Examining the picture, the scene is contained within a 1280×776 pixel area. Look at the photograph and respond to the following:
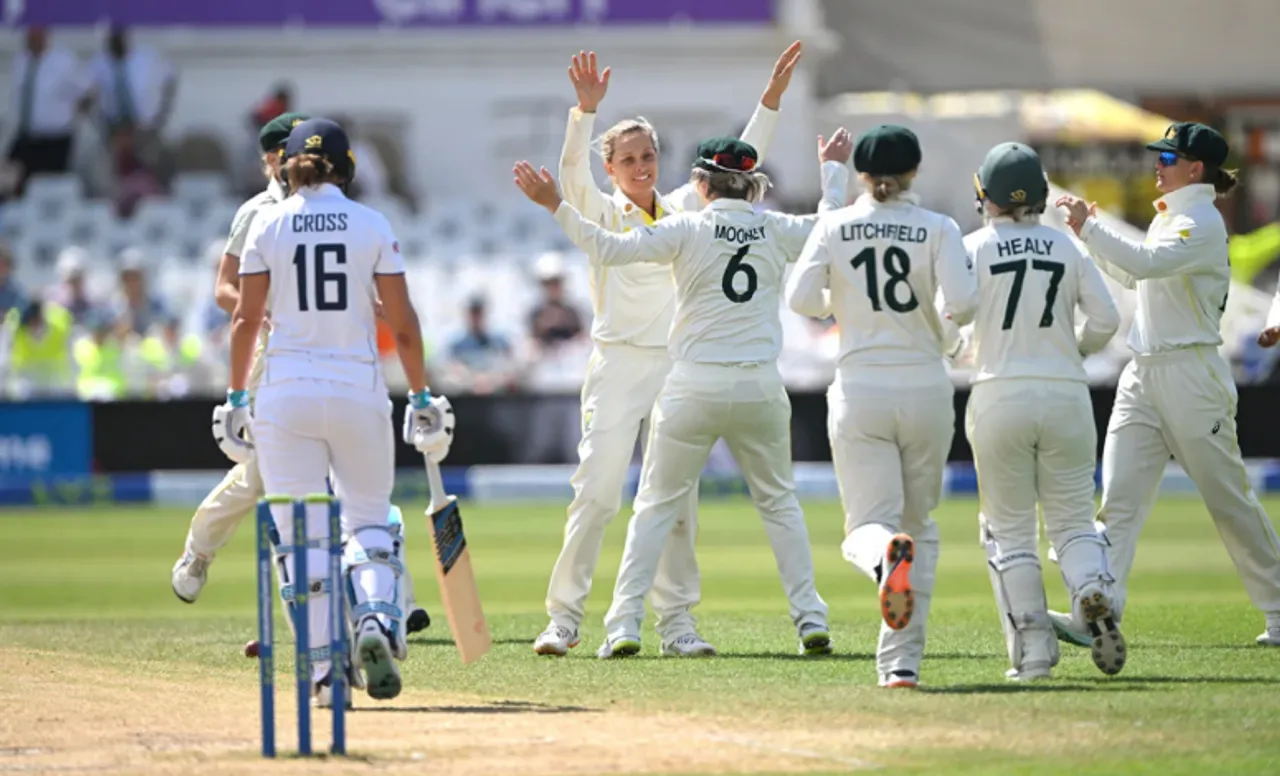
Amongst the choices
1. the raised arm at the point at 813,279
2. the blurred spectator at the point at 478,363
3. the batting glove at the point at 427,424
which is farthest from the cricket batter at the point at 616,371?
the blurred spectator at the point at 478,363

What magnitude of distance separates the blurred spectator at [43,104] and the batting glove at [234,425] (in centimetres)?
1709

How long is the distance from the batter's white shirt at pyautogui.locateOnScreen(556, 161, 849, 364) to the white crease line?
2.02 meters

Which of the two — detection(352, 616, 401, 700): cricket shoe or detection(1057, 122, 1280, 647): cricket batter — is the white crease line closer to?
detection(352, 616, 401, 700): cricket shoe

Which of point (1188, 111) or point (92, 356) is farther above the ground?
point (1188, 111)

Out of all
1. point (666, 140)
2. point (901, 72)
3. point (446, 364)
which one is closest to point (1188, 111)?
point (901, 72)

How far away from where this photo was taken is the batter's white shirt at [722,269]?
8.12 metres

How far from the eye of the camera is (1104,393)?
1858 cm

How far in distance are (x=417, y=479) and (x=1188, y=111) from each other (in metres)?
13.5

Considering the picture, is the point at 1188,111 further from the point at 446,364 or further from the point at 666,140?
the point at 446,364

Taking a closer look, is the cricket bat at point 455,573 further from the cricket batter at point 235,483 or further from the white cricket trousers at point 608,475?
the white cricket trousers at point 608,475

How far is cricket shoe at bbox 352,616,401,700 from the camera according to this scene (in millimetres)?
6926

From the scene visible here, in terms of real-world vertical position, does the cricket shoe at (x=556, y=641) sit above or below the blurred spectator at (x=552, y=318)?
below

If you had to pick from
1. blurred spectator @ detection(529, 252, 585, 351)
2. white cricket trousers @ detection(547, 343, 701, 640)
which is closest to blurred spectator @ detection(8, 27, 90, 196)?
blurred spectator @ detection(529, 252, 585, 351)

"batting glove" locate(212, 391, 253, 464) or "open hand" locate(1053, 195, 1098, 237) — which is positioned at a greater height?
"open hand" locate(1053, 195, 1098, 237)
